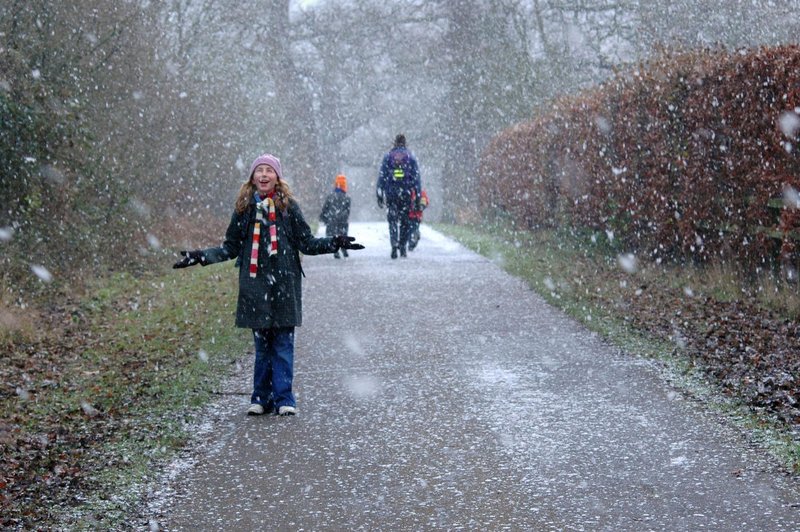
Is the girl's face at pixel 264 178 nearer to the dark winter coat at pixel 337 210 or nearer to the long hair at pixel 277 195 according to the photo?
the long hair at pixel 277 195

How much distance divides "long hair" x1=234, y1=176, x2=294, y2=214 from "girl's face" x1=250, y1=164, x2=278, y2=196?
1.8 inches

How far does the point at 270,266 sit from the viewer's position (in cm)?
702

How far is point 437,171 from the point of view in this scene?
2480 inches

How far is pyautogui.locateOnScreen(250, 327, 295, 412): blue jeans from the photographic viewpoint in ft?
22.9

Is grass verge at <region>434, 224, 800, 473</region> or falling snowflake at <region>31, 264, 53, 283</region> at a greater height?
falling snowflake at <region>31, 264, 53, 283</region>

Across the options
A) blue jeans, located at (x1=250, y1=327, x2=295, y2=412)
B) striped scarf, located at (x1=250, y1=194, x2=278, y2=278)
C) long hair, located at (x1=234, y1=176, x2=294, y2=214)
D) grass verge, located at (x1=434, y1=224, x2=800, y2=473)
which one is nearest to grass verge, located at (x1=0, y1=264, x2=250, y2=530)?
blue jeans, located at (x1=250, y1=327, x2=295, y2=412)

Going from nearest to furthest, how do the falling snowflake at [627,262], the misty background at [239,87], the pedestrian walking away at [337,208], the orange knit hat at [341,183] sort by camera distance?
1. the misty background at [239,87]
2. the falling snowflake at [627,262]
3. the orange knit hat at [341,183]
4. the pedestrian walking away at [337,208]

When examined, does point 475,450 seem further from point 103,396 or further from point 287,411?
point 103,396

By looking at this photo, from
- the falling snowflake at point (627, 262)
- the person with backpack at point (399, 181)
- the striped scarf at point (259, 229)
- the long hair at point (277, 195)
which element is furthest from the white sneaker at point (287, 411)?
the person with backpack at point (399, 181)

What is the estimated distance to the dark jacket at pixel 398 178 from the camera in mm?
17625

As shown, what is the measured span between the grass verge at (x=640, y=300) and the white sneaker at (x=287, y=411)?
2.82 m

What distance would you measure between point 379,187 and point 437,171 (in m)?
45.5

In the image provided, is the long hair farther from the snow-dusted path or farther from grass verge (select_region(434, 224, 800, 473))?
grass verge (select_region(434, 224, 800, 473))

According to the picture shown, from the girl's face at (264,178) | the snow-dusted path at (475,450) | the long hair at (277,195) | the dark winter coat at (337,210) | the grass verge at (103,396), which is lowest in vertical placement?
the snow-dusted path at (475,450)
